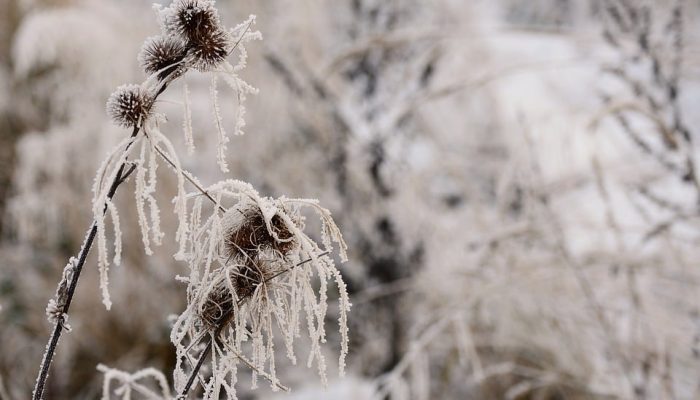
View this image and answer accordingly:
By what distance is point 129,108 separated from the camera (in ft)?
0.87

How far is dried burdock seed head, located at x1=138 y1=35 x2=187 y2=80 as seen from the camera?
275 millimetres

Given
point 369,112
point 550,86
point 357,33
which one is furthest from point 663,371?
point 550,86

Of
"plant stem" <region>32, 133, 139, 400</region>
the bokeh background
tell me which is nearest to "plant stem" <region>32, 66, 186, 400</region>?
"plant stem" <region>32, 133, 139, 400</region>

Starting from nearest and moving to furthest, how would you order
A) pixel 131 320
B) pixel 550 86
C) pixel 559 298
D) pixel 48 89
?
pixel 559 298
pixel 131 320
pixel 48 89
pixel 550 86

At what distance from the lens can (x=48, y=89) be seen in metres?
2.09

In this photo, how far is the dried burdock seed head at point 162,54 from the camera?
27 centimetres

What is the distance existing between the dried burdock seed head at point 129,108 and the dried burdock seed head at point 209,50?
1.2 inches

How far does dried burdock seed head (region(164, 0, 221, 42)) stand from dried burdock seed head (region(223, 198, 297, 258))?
88 millimetres

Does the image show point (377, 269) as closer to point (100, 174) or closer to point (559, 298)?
point (559, 298)

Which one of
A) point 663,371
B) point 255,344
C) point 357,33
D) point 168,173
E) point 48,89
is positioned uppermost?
point 48,89

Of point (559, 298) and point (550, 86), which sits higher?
point (550, 86)

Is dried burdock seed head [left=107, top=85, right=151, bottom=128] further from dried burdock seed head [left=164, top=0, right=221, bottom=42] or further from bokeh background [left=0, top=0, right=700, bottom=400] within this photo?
bokeh background [left=0, top=0, right=700, bottom=400]

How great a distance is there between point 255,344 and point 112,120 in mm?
124

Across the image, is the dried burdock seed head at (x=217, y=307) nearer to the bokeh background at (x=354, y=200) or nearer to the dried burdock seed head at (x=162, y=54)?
the dried burdock seed head at (x=162, y=54)
